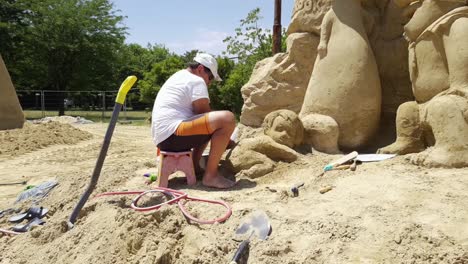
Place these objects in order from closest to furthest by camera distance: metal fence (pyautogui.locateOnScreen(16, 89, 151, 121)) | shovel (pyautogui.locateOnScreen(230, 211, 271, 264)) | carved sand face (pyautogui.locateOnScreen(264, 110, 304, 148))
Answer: shovel (pyautogui.locateOnScreen(230, 211, 271, 264)) < carved sand face (pyautogui.locateOnScreen(264, 110, 304, 148)) < metal fence (pyautogui.locateOnScreen(16, 89, 151, 121))

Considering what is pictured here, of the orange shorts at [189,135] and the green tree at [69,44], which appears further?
the green tree at [69,44]

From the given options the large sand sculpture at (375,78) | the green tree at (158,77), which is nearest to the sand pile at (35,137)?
the large sand sculpture at (375,78)

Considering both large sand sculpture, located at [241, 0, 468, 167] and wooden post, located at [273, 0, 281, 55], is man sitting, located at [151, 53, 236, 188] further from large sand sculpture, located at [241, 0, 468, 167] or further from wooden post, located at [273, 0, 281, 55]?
A: wooden post, located at [273, 0, 281, 55]

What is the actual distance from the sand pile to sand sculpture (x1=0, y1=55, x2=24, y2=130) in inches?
9.8

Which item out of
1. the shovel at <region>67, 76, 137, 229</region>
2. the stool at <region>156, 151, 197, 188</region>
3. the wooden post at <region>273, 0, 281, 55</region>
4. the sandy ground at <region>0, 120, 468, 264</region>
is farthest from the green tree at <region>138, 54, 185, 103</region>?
the shovel at <region>67, 76, 137, 229</region>

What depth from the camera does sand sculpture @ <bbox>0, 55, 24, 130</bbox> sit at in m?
9.29

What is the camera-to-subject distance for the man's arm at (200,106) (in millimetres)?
3474

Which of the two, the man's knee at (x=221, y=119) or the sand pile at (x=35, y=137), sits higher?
the man's knee at (x=221, y=119)

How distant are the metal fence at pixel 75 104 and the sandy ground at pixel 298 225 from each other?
15360mm

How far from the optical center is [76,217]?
10.6ft

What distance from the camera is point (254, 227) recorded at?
8.64ft

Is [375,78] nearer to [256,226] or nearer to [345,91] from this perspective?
[345,91]

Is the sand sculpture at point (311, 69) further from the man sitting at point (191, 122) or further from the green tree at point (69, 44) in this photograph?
the green tree at point (69, 44)

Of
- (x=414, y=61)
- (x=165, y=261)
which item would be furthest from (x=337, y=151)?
(x=165, y=261)
